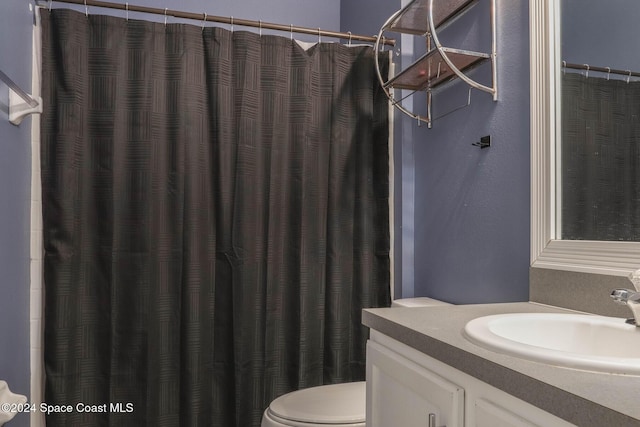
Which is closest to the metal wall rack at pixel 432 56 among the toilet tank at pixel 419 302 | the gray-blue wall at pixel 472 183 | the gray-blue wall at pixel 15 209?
the gray-blue wall at pixel 472 183

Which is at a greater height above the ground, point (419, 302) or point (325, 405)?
point (419, 302)

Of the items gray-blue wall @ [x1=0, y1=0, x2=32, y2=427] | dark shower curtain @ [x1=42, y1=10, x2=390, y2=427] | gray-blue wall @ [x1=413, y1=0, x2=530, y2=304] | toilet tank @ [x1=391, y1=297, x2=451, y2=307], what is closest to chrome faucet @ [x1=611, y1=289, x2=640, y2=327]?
gray-blue wall @ [x1=413, y1=0, x2=530, y2=304]

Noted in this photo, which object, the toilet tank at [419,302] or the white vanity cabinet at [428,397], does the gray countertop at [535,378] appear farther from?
the toilet tank at [419,302]

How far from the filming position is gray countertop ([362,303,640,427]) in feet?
1.86

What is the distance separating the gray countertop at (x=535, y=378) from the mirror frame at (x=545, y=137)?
392mm

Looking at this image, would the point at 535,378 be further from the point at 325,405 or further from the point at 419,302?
the point at 419,302

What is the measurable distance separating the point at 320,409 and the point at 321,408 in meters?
0.01

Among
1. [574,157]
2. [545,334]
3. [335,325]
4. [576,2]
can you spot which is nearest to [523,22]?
[576,2]

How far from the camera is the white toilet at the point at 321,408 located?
146 centimetres

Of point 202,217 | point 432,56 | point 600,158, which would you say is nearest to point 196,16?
point 202,217

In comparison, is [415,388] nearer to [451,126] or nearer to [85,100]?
[451,126]

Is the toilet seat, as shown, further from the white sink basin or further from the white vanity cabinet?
the white sink basin

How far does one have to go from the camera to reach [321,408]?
5.12ft

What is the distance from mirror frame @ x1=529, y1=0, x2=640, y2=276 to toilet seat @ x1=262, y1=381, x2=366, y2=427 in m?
0.73
